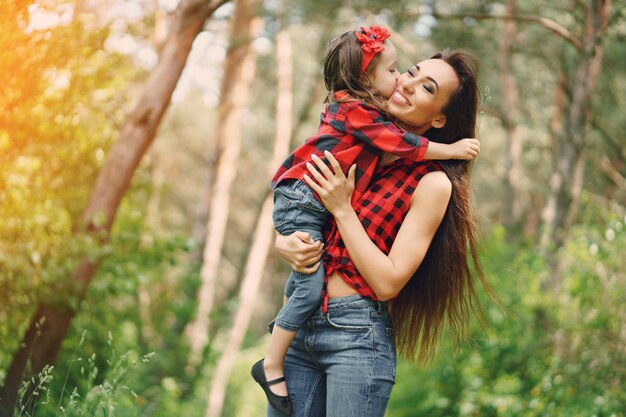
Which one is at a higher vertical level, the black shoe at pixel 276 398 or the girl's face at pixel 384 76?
the girl's face at pixel 384 76

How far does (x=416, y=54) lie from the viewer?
12750 millimetres

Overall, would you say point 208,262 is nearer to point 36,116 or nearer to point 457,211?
point 36,116

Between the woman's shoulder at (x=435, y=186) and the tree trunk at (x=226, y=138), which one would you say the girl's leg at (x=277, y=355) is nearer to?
the woman's shoulder at (x=435, y=186)

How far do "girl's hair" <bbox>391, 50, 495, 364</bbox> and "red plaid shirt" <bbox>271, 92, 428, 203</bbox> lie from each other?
190 mm

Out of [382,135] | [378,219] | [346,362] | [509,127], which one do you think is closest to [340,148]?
[382,135]

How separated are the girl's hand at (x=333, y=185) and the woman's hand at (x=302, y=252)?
0.41ft

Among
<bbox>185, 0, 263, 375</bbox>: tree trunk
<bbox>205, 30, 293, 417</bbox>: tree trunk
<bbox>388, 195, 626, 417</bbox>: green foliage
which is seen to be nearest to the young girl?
<bbox>388, 195, 626, 417</bbox>: green foliage

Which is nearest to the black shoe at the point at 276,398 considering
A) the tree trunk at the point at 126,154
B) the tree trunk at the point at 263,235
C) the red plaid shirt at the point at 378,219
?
the red plaid shirt at the point at 378,219

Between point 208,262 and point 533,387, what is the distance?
6.84 m

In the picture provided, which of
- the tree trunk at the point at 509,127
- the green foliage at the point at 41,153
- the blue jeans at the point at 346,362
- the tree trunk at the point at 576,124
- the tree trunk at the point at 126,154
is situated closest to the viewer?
the blue jeans at the point at 346,362

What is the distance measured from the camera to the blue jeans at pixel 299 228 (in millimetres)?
2551

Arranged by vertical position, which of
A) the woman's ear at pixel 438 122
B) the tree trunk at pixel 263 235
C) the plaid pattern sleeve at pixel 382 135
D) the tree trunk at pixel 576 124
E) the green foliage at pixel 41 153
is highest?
the plaid pattern sleeve at pixel 382 135

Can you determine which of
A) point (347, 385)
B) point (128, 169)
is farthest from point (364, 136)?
point (128, 169)

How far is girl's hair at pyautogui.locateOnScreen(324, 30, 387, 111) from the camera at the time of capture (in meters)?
2.79
